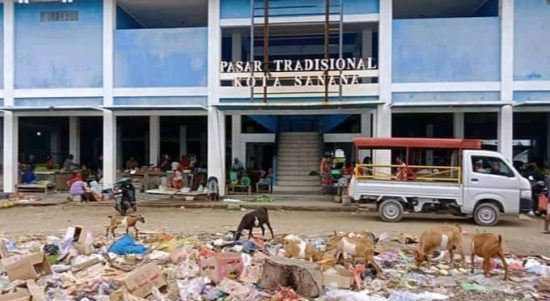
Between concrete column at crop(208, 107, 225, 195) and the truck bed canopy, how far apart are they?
6.10m

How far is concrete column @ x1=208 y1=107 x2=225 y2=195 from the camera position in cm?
1872

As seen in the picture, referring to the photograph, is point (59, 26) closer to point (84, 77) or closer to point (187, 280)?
point (84, 77)

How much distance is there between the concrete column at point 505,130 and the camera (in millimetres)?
17203

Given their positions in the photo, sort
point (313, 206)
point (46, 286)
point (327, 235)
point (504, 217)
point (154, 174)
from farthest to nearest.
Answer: point (154, 174) < point (313, 206) < point (504, 217) < point (327, 235) < point (46, 286)

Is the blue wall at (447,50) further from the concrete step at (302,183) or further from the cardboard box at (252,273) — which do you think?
the cardboard box at (252,273)

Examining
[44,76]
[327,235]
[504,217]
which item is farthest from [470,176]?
[44,76]

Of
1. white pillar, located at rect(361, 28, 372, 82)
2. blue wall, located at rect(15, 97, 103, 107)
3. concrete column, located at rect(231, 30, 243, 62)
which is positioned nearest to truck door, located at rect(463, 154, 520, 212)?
white pillar, located at rect(361, 28, 372, 82)

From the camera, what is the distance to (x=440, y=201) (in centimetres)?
1366

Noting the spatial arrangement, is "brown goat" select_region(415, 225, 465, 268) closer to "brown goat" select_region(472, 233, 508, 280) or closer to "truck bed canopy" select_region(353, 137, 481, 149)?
"brown goat" select_region(472, 233, 508, 280)

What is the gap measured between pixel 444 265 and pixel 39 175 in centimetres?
1774

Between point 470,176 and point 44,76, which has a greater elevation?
point 44,76

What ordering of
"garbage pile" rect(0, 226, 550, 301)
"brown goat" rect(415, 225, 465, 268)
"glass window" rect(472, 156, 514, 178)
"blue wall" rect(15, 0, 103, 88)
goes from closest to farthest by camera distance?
"garbage pile" rect(0, 226, 550, 301) < "brown goat" rect(415, 225, 465, 268) < "glass window" rect(472, 156, 514, 178) < "blue wall" rect(15, 0, 103, 88)

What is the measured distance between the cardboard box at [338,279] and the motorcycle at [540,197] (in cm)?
938

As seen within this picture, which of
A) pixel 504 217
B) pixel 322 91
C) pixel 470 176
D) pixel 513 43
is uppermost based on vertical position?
pixel 513 43
